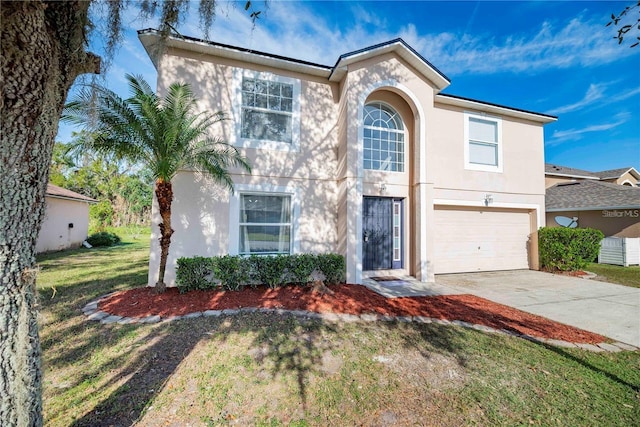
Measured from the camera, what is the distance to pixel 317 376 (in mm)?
3590

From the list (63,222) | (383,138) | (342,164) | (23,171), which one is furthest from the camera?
(63,222)

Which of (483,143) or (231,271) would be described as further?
(483,143)

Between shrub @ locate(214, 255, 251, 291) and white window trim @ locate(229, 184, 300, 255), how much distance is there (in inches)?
29.1

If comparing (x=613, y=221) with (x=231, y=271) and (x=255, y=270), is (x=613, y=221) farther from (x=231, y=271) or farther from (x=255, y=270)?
(x=231, y=271)

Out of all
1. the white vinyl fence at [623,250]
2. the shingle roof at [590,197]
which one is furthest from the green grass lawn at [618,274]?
the shingle roof at [590,197]

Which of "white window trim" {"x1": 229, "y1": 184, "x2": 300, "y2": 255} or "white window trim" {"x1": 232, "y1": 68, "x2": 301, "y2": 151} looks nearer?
"white window trim" {"x1": 229, "y1": 184, "x2": 300, "y2": 255}

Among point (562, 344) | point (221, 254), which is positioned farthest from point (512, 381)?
point (221, 254)

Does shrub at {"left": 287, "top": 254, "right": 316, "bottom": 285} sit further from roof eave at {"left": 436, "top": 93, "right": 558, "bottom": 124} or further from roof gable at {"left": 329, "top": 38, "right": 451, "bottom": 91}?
roof eave at {"left": 436, "top": 93, "right": 558, "bottom": 124}

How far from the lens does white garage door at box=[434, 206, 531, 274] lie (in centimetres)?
1046

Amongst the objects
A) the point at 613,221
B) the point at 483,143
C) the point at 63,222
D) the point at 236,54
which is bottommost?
the point at 63,222

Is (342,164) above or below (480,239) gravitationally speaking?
above

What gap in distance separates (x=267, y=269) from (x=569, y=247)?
11.8 metres

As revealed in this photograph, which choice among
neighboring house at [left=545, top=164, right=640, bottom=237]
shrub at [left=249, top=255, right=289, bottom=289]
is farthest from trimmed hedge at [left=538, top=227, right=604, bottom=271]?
shrub at [left=249, top=255, right=289, bottom=289]

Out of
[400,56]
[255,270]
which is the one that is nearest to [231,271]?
[255,270]
